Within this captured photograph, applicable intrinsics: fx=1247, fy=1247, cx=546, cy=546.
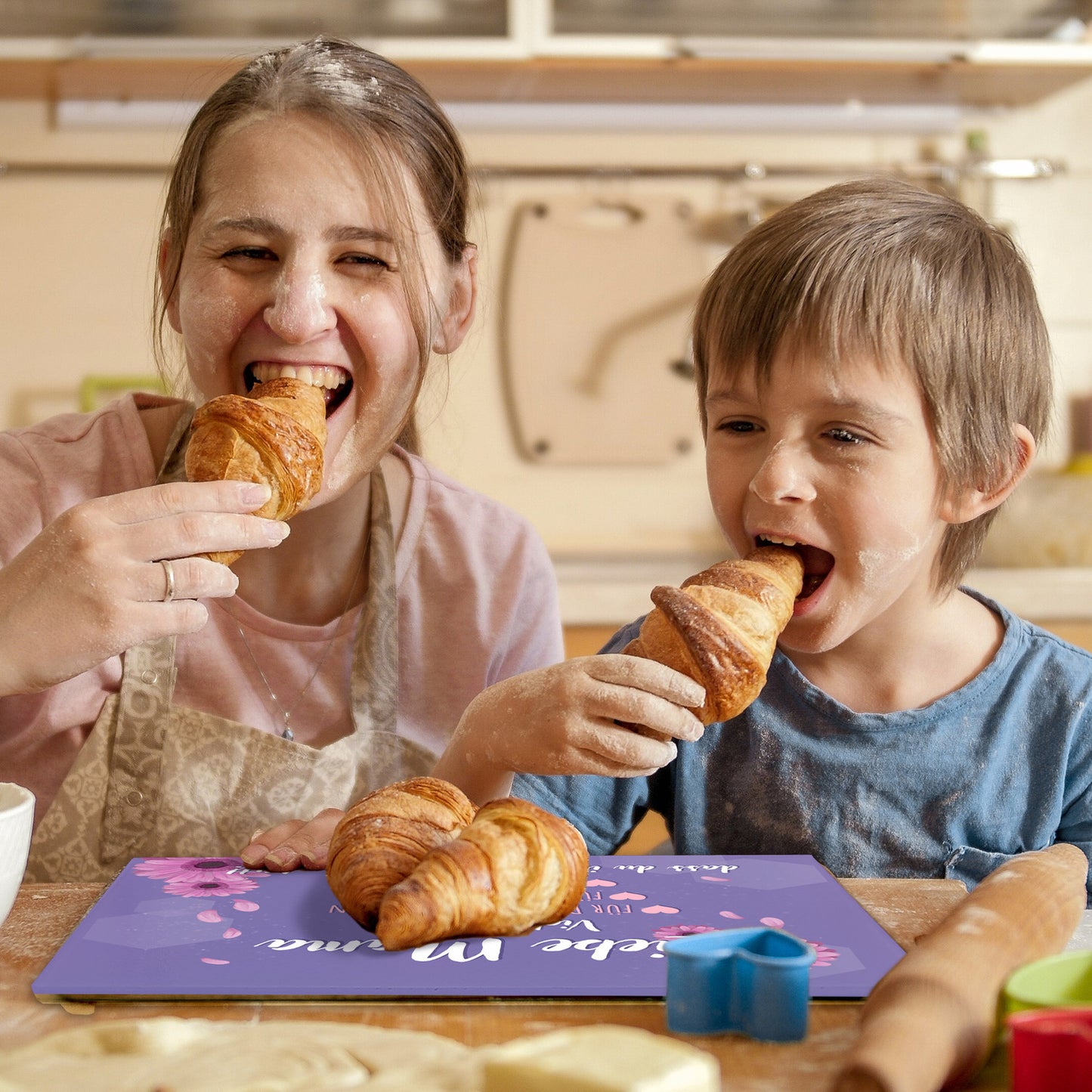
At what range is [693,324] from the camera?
131 centimetres

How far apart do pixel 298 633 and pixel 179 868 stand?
21.1 inches

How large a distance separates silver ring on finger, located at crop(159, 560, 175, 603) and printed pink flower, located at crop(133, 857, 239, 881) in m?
0.21

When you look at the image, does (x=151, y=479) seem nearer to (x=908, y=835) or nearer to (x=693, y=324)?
(x=693, y=324)

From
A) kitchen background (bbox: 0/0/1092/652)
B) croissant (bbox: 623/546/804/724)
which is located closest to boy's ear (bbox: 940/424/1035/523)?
croissant (bbox: 623/546/804/724)

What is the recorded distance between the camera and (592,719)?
0.97 metres

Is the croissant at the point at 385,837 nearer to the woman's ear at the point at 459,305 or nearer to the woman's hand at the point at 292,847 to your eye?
the woman's hand at the point at 292,847

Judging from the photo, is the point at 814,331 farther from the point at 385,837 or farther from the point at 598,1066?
the point at 598,1066

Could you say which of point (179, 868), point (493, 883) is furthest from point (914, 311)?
point (179, 868)

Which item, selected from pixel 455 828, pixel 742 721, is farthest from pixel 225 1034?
pixel 742 721

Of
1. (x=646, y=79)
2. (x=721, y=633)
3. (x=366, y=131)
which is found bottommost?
(x=721, y=633)

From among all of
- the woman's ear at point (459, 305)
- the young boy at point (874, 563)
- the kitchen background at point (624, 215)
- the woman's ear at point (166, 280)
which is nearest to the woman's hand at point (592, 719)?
the young boy at point (874, 563)

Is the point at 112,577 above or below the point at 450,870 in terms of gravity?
above

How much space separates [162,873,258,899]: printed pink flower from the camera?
0.87 metres

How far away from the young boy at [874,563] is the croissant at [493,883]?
0.22 metres
